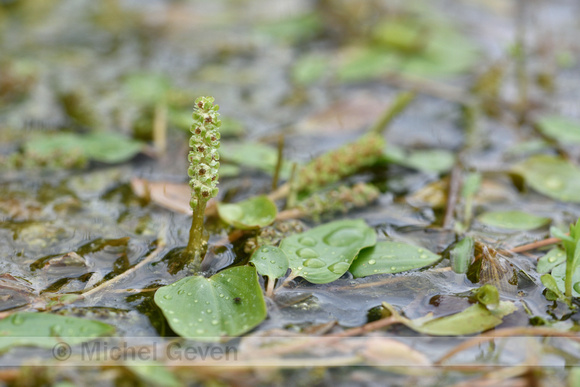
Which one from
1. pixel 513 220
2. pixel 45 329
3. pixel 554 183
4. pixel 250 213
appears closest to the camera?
pixel 45 329

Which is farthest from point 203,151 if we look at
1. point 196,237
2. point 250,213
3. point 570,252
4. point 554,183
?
point 554,183

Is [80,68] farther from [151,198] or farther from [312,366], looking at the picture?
[312,366]

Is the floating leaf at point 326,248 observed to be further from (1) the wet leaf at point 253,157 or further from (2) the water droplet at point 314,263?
(1) the wet leaf at point 253,157

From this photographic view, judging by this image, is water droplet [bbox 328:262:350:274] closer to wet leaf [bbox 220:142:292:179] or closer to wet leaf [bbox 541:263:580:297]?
wet leaf [bbox 541:263:580:297]

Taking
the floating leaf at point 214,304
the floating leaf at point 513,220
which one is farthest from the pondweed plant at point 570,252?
the floating leaf at point 214,304

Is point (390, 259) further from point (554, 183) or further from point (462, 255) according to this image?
point (554, 183)

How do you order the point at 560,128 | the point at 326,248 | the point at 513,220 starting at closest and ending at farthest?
1. the point at 326,248
2. the point at 513,220
3. the point at 560,128

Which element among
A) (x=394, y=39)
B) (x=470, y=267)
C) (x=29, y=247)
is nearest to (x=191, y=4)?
(x=394, y=39)
